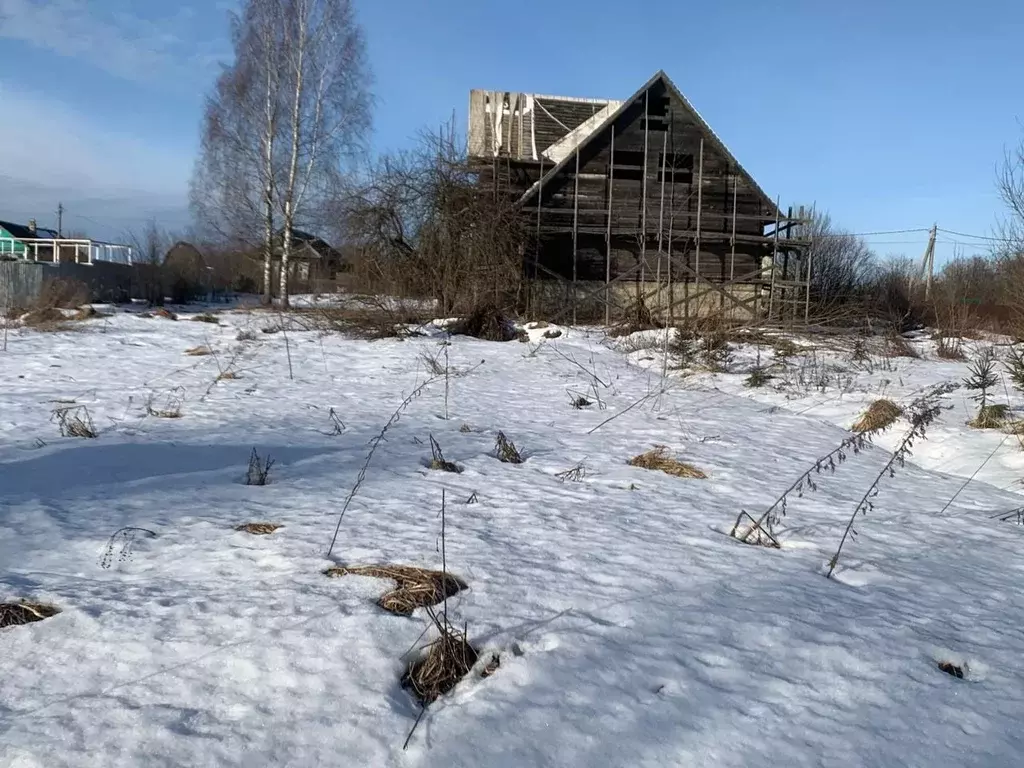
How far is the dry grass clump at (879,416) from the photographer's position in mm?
6395

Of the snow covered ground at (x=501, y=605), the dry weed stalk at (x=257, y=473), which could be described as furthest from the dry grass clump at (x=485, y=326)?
the dry weed stalk at (x=257, y=473)

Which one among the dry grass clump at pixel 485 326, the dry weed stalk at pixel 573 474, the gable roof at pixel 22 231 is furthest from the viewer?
the gable roof at pixel 22 231

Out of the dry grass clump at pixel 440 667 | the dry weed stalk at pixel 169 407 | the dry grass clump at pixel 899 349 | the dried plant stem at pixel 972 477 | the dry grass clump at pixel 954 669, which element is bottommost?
the dry grass clump at pixel 954 669

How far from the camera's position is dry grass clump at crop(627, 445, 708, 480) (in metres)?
4.75

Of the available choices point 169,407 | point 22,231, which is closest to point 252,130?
point 169,407

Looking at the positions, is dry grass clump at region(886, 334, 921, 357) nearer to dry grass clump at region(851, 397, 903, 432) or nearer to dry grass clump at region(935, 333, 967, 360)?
dry grass clump at region(935, 333, 967, 360)

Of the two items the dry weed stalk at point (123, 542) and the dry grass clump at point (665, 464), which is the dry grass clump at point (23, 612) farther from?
the dry grass clump at point (665, 464)

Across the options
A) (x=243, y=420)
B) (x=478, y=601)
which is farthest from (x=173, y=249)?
(x=478, y=601)

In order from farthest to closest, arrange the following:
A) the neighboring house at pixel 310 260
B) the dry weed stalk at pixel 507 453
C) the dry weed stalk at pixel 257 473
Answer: the neighboring house at pixel 310 260 < the dry weed stalk at pixel 507 453 < the dry weed stalk at pixel 257 473

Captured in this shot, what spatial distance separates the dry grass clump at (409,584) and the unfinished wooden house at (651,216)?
16443 millimetres

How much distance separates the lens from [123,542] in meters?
2.89

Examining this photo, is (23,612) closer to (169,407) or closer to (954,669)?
(954,669)

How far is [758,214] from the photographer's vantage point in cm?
2034

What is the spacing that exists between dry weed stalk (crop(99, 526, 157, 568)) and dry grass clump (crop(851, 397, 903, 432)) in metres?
5.70
